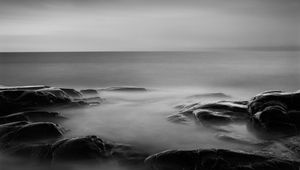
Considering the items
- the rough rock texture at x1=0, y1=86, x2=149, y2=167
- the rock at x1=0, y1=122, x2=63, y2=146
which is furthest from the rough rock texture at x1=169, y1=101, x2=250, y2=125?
the rock at x1=0, y1=122, x2=63, y2=146

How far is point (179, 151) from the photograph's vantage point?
4.88 m

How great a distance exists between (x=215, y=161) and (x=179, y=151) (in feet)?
2.10

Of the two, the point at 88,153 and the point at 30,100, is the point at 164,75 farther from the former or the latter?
the point at 88,153

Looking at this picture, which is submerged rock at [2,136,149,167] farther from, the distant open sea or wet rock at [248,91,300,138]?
the distant open sea

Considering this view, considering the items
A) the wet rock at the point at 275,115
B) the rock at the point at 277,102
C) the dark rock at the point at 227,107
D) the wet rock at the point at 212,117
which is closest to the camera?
the wet rock at the point at 275,115

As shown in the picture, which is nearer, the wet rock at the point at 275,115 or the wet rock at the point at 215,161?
the wet rock at the point at 215,161

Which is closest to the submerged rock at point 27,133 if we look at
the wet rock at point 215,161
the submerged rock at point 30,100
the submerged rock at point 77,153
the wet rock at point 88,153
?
the submerged rock at point 77,153

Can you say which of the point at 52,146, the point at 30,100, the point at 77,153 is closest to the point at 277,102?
the point at 77,153

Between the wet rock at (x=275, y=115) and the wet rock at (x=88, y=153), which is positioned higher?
the wet rock at (x=275, y=115)

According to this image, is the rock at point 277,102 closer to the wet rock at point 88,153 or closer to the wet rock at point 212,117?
the wet rock at point 212,117

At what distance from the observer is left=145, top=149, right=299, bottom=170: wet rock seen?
441 cm

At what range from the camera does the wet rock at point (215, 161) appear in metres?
4.41

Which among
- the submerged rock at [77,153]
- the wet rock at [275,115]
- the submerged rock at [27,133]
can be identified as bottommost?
the submerged rock at [77,153]

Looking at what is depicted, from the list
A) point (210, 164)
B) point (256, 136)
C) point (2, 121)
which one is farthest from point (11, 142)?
point (256, 136)
